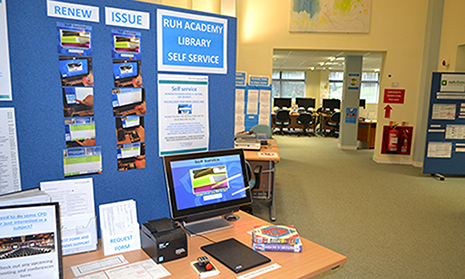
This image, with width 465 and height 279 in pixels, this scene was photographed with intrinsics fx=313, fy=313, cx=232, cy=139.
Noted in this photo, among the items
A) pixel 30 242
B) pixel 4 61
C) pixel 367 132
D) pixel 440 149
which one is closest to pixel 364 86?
pixel 367 132

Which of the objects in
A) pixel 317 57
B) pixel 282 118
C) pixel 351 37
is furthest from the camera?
pixel 282 118

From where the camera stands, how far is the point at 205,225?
5.75 feet

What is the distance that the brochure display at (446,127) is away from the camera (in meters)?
5.68

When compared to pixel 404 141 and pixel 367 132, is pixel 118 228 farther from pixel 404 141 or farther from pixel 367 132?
pixel 367 132

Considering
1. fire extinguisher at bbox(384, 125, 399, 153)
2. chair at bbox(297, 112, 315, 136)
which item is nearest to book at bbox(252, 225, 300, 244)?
fire extinguisher at bbox(384, 125, 399, 153)

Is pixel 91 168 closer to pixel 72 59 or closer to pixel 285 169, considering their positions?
pixel 72 59

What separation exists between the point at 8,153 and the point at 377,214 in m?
4.02

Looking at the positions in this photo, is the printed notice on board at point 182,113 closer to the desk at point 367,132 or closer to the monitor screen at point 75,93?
the monitor screen at point 75,93

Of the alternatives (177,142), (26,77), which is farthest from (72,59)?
(177,142)

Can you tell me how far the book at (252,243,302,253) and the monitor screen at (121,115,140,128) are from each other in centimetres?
87

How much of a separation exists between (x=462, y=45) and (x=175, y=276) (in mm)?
6697

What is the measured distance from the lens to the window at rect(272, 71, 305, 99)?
15555 mm

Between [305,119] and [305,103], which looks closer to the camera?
[305,119]

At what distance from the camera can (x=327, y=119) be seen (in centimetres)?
1173
